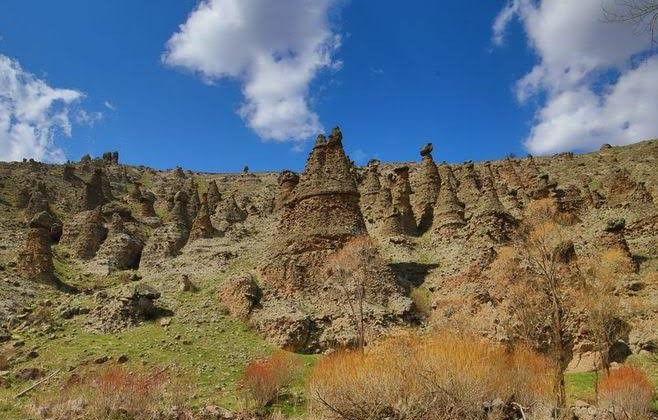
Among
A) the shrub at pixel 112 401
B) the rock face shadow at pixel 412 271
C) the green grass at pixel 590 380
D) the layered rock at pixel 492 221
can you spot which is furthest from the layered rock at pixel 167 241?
the green grass at pixel 590 380

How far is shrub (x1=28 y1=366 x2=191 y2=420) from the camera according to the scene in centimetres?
1464

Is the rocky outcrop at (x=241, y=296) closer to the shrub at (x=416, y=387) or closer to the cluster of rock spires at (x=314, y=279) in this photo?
the cluster of rock spires at (x=314, y=279)

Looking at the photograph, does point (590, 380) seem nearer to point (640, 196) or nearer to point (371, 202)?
point (640, 196)

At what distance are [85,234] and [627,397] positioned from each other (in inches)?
1889

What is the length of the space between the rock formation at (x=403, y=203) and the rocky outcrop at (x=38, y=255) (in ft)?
101

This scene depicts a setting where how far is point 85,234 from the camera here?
160 feet

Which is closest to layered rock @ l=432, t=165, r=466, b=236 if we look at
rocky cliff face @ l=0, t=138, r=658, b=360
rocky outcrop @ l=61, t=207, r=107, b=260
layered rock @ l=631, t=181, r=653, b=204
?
rocky cliff face @ l=0, t=138, r=658, b=360

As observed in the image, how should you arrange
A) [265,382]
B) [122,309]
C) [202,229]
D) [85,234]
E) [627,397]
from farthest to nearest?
1. [85,234]
2. [202,229]
3. [122,309]
4. [265,382]
5. [627,397]

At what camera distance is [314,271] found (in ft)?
99.9

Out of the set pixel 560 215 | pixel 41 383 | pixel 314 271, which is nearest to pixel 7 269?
pixel 41 383

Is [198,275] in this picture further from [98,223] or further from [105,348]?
[98,223]

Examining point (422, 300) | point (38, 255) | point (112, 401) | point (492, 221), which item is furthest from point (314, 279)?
point (38, 255)

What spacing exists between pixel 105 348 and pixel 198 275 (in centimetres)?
1209

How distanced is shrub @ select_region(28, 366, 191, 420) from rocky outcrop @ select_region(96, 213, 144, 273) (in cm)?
2842
